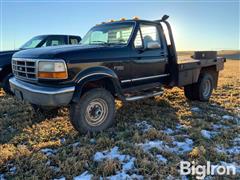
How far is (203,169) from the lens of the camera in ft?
10.6

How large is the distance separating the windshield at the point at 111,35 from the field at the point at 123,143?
1643mm

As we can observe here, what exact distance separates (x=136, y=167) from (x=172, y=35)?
378 cm

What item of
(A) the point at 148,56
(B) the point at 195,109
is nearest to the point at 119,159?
(A) the point at 148,56

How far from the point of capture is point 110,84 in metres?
4.63

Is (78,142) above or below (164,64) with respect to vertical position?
below

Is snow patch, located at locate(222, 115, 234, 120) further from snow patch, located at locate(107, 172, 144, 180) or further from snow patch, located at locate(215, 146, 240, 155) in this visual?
snow patch, located at locate(107, 172, 144, 180)

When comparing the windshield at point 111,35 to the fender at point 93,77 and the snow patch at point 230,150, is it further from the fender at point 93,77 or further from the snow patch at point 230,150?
the snow patch at point 230,150

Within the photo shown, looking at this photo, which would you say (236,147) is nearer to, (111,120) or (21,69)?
(111,120)

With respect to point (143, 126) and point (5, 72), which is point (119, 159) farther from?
point (5, 72)

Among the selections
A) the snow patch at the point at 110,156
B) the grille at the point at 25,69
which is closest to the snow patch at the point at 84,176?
the snow patch at the point at 110,156

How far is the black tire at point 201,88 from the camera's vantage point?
6.89 meters

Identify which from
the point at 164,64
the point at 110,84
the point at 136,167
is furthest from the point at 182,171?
the point at 164,64

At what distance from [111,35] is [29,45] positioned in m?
4.00

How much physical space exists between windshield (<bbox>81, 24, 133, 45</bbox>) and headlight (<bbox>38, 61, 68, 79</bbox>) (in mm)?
1522
